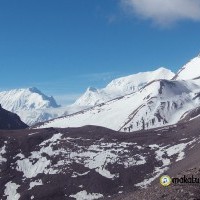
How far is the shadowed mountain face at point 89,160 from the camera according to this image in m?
102

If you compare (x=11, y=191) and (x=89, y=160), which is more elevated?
(x=89, y=160)

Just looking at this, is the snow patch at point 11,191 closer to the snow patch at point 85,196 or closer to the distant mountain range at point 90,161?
the distant mountain range at point 90,161

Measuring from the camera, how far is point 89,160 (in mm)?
121062

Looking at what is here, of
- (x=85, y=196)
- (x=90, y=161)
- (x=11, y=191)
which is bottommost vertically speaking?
(x=85, y=196)

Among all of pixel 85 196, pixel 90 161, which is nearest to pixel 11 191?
pixel 85 196

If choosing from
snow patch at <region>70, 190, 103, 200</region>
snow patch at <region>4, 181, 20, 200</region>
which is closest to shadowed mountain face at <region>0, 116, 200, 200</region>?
snow patch at <region>4, 181, 20, 200</region>

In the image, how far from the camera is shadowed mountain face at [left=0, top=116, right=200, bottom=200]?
102m

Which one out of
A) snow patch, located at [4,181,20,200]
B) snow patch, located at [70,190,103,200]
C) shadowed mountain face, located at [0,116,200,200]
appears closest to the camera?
snow patch, located at [70,190,103,200]

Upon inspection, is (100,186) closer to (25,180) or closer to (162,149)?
(25,180)

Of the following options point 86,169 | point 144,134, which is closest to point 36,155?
point 86,169

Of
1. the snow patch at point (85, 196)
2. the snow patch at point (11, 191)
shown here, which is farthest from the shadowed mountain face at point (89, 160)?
the snow patch at point (85, 196)

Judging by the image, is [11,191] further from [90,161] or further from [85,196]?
[90,161]

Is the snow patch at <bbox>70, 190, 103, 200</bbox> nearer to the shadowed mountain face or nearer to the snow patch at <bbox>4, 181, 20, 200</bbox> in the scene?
the shadowed mountain face

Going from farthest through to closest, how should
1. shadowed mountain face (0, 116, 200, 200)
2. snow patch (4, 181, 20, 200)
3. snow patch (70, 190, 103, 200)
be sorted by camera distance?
shadowed mountain face (0, 116, 200, 200), snow patch (4, 181, 20, 200), snow patch (70, 190, 103, 200)
